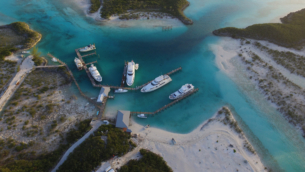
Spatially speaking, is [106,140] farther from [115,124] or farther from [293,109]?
[293,109]

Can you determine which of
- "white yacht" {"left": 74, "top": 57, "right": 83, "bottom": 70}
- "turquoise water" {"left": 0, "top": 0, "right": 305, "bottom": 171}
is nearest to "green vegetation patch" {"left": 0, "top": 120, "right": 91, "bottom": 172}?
"turquoise water" {"left": 0, "top": 0, "right": 305, "bottom": 171}

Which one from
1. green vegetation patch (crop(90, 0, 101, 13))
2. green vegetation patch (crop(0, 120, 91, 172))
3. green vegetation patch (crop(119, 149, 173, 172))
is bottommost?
green vegetation patch (crop(0, 120, 91, 172))

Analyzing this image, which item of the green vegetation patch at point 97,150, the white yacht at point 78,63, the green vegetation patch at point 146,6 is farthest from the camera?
the green vegetation patch at point 146,6

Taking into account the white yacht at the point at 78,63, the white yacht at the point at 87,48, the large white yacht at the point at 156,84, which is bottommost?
the white yacht at the point at 78,63

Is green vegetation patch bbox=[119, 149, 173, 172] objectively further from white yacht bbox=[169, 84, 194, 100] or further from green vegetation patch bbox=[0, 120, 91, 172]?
white yacht bbox=[169, 84, 194, 100]

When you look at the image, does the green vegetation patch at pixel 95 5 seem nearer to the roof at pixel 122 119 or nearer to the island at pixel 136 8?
the island at pixel 136 8

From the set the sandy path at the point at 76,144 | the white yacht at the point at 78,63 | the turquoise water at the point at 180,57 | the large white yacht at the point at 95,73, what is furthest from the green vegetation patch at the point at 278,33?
the sandy path at the point at 76,144
